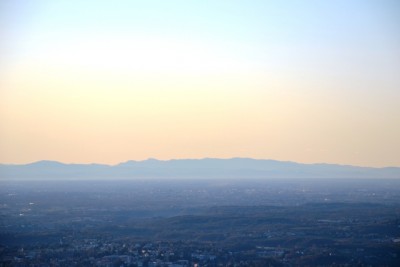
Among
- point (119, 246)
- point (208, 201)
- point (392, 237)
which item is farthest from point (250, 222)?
point (208, 201)

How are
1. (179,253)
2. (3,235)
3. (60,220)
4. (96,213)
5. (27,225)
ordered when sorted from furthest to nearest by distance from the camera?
(96,213), (60,220), (27,225), (3,235), (179,253)

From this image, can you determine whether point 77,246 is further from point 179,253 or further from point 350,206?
point 350,206

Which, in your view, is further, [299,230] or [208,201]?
[208,201]

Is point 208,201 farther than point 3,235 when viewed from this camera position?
Yes

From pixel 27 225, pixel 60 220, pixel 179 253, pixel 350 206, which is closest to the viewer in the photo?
pixel 179 253

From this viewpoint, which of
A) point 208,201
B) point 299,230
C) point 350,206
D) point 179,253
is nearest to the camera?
point 179,253

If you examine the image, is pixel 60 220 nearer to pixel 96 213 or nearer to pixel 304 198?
pixel 96 213

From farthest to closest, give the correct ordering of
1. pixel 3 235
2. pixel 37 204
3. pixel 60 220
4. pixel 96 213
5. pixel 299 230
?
pixel 37 204
pixel 96 213
pixel 60 220
pixel 299 230
pixel 3 235

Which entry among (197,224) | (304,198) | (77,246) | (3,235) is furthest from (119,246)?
(304,198)

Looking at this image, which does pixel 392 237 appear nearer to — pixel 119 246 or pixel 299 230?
pixel 299 230
